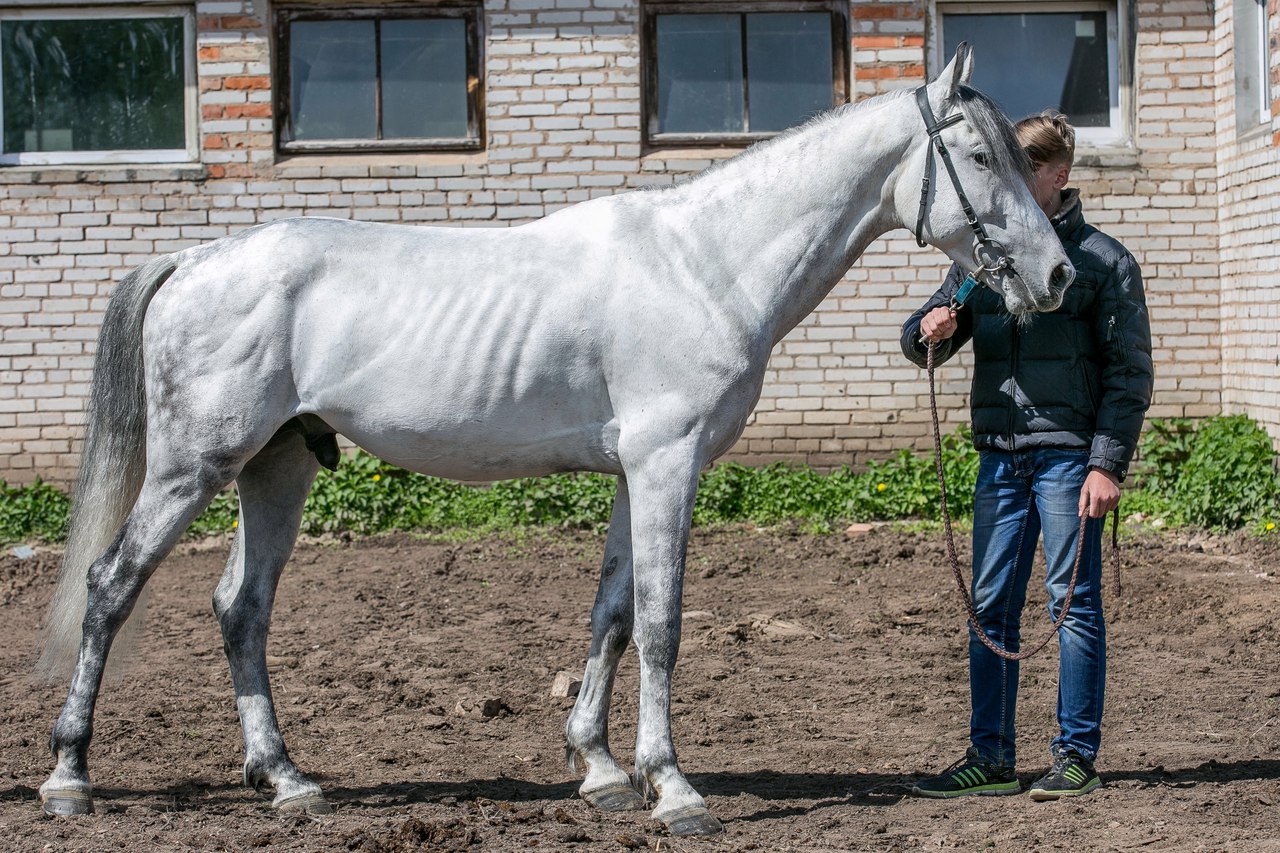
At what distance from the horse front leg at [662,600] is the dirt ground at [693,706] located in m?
0.12

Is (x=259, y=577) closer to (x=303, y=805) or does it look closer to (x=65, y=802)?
(x=303, y=805)

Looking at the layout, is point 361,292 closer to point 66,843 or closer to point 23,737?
point 66,843

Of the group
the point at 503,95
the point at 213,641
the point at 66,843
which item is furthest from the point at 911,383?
the point at 66,843

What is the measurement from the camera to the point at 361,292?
13.7 ft

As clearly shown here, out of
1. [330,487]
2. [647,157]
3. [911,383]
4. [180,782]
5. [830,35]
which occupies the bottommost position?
[180,782]

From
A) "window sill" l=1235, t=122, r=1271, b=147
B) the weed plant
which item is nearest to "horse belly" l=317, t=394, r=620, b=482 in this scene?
the weed plant

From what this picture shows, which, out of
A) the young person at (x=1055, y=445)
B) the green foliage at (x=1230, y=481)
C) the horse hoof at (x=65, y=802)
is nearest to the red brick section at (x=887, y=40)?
the green foliage at (x=1230, y=481)

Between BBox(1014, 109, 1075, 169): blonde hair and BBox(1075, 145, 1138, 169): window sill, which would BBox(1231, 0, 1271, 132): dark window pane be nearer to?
BBox(1075, 145, 1138, 169): window sill

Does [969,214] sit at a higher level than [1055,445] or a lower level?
higher

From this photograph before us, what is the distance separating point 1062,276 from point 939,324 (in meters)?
0.46

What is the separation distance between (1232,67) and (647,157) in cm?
415

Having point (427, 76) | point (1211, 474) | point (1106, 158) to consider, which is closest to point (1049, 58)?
point (1106, 158)

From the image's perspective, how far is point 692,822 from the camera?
158 inches

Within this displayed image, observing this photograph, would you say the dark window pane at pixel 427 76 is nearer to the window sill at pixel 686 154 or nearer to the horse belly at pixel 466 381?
the window sill at pixel 686 154
